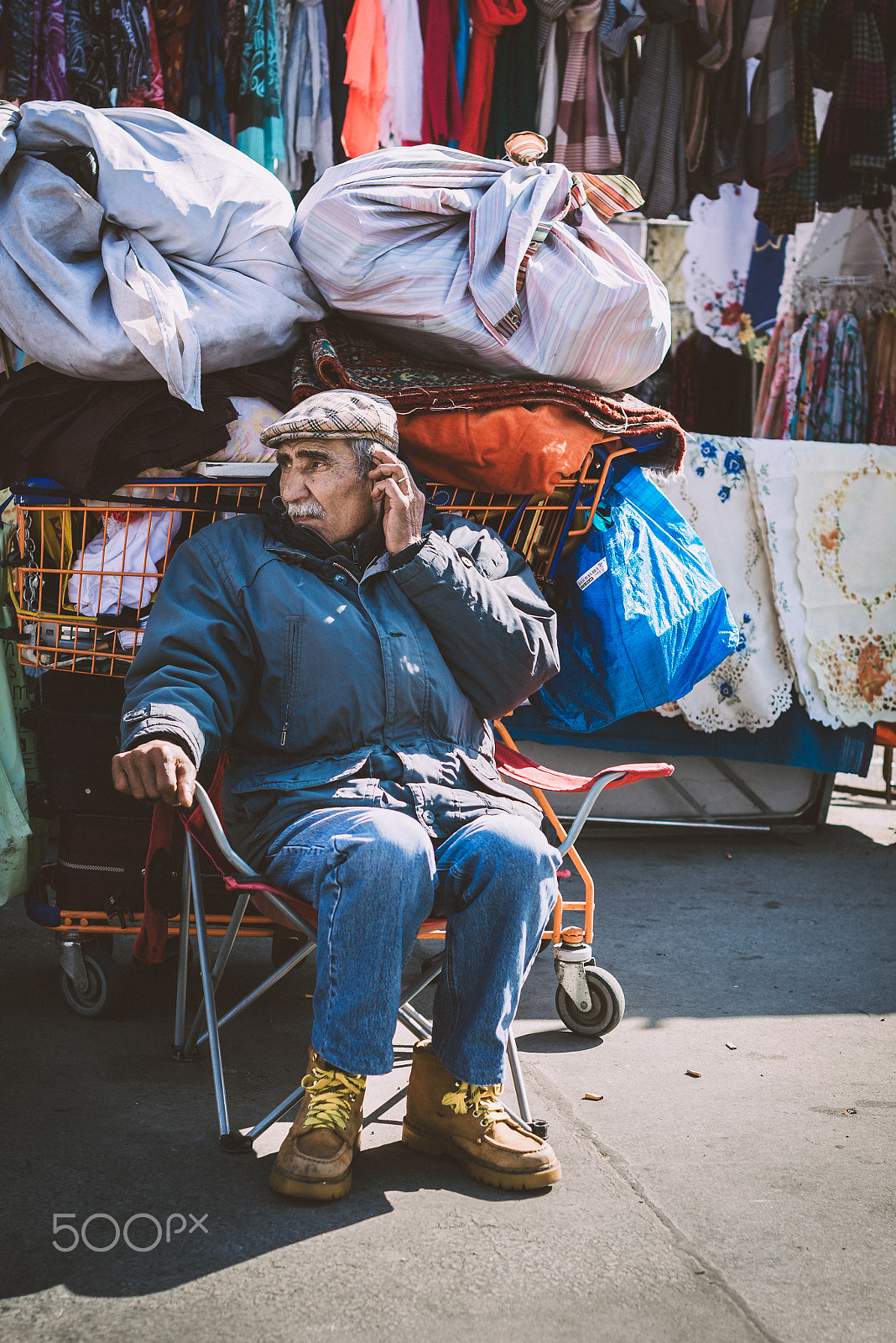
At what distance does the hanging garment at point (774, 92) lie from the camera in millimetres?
5195

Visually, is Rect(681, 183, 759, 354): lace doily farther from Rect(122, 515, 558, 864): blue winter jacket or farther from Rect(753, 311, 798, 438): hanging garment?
Rect(122, 515, 558, 864): blue winter jacket

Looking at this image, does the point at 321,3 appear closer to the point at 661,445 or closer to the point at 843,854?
the point at 661,445

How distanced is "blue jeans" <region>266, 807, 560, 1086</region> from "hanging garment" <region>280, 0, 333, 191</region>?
373 centimetres

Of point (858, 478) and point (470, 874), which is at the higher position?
point (858, 478)

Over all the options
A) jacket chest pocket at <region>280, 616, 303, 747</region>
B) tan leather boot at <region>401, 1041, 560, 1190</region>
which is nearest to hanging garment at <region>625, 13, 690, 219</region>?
jacket chest pocket at <region>280, 616, 303, 747</region>

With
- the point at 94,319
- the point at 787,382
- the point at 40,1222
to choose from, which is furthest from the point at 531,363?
the point at 787,382

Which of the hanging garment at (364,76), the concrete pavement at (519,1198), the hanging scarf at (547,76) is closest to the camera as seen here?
the concrete pavement at (519,1198)

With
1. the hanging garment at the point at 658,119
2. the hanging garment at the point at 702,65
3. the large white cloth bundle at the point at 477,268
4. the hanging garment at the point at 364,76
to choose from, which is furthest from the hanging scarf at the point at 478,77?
the large white cloth bundle at the point at 477,268

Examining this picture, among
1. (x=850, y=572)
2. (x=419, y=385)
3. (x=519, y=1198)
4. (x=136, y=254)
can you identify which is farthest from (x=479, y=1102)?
(x=850, y=572)

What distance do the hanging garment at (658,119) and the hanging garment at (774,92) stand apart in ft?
1.14

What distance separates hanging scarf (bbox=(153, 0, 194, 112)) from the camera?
4.65 m

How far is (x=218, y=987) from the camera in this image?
3.16 meters

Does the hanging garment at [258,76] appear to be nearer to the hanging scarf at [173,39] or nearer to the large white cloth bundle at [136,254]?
the hanging scarf at [173,39]

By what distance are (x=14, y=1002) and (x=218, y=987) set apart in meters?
0.52
